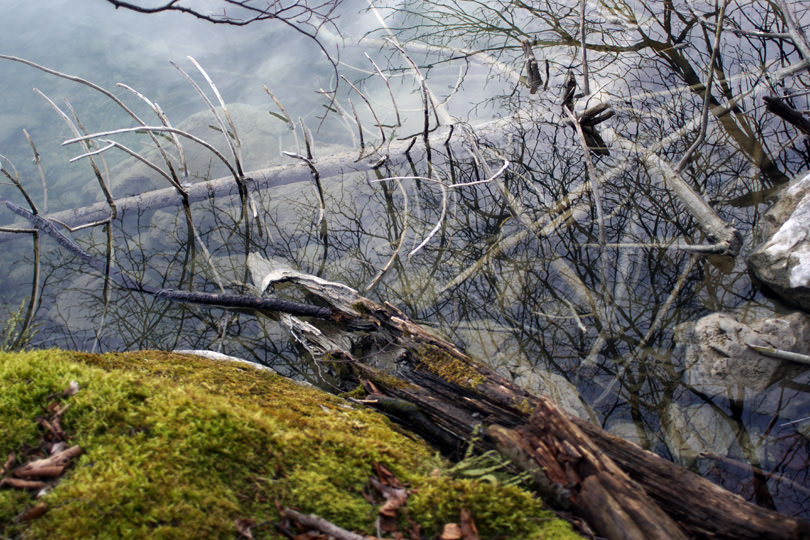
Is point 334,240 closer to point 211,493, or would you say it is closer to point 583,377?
point 583,377

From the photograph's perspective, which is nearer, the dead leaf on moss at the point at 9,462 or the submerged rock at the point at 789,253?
the dead leaf on moss at the point at 9,462

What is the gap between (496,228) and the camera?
4605 millimetres

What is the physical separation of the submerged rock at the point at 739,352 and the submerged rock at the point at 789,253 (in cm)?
19

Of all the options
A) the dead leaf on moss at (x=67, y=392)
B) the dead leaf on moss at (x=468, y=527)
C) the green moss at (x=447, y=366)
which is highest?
the green moss at (x=447, y=366)

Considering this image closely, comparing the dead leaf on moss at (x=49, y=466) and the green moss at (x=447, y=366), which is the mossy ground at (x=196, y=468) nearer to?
the dead leaf on moss at (x=49, y=466)

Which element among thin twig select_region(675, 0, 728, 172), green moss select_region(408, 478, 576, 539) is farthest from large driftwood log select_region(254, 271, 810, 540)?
thin twig select_region(675, 0, 728, 172)

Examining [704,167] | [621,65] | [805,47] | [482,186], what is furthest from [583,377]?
[621,65]

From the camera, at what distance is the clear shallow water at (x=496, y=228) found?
3.28 meters

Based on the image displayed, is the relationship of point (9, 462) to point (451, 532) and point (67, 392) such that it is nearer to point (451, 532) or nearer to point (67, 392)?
point (67, 392)

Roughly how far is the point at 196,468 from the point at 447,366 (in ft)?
4.29

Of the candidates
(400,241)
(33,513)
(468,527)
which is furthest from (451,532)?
(400,241)

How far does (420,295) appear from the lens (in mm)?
4082

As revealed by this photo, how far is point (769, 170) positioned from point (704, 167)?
1.83 ft

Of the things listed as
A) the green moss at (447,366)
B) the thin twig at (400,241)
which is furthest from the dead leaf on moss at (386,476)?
the thin twig at (400,241)
